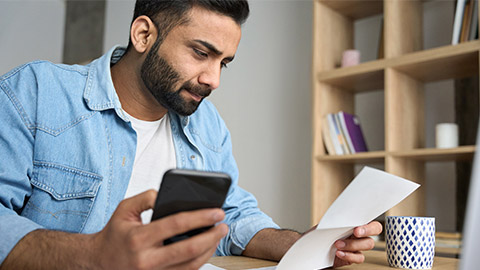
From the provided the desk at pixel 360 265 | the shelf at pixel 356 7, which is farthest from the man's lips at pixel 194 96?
A: the shelf at pixel 356 7

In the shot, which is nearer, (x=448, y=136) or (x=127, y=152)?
(x=127, y=152)

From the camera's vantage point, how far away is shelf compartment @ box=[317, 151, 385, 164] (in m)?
2.01

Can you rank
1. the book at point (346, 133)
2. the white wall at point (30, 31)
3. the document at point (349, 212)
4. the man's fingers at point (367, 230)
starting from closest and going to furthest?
the document at point (349, 212)
the man's fingers at point (367, 230)
the book at point (346, 133)
the white wall at point (30, 31)

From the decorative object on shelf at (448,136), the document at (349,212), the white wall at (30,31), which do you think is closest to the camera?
the document at (349,212)

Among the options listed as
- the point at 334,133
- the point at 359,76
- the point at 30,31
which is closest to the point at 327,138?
the point at 334,133

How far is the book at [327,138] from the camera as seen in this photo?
220 cm

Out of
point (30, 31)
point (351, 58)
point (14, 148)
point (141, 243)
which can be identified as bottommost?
point (141, 243)

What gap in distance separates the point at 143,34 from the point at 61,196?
0.55 metres

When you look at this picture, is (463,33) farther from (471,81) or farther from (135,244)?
(135,244)

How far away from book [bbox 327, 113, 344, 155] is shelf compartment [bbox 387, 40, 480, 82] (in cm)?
39

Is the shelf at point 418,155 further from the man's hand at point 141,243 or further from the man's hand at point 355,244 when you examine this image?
the man's hand at point 141,243

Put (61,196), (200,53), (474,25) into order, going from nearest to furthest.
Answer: (61,196) < (200,53) < (474,25)

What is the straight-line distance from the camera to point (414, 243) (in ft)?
2.79

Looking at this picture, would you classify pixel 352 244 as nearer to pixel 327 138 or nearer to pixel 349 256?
pixel 349 256
